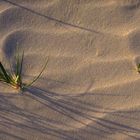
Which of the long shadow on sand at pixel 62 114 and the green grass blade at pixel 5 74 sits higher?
the green grass blade at pixel 5 74

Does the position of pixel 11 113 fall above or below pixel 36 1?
below

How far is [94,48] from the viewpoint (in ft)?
7.74

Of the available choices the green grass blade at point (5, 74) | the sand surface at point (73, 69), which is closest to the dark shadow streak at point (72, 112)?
the sand surface at point (73, 69)

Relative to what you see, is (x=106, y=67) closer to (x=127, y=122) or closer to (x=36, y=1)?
(x=127, y=122)

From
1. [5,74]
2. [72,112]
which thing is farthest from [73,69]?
[5,74]

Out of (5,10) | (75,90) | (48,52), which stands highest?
(5,10)

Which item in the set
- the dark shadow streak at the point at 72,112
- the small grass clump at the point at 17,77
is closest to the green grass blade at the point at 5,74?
the small grass clump at the point at 17,77

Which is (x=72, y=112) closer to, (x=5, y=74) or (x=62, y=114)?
(x=62, y=114)

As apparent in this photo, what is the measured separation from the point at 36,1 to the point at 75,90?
0.53m

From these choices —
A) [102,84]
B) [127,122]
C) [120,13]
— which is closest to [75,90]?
[102,84]

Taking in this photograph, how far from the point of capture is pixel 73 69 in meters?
2.34

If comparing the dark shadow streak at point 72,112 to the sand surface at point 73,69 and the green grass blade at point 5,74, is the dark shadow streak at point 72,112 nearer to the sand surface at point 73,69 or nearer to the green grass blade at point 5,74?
the sand surface at point 73,69

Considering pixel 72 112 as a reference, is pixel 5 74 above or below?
above

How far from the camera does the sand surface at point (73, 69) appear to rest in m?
2.30
